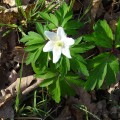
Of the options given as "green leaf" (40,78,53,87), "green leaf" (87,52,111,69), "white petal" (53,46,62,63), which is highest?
"white petal" (53,46,62,63)

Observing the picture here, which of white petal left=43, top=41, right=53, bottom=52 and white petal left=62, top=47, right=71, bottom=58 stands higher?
white petal left=43, top=41, right=53, bottom=52

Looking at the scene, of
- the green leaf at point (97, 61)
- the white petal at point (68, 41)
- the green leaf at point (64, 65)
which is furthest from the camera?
the green leaf at point (97, 61)

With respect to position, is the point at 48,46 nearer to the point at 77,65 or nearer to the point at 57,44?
the point at 57,44

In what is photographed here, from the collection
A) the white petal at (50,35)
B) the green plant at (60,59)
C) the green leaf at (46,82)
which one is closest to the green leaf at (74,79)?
the green plant at (60,59)

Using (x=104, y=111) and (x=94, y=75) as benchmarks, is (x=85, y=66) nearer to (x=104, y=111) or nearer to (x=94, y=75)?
(x=94, y=75)

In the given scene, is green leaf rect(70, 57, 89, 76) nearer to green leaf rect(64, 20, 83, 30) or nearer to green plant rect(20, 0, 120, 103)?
green plant rect(20, 0, 120, 103)

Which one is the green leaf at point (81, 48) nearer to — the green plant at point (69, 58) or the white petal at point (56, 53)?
the green plant at point (69, 58)

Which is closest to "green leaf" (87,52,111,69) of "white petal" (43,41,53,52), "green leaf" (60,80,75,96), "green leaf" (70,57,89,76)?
"green leaf" (70,57,89,76)

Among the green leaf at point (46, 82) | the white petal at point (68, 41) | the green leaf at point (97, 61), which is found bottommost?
the green leaf at point (46, 82)
